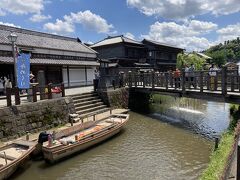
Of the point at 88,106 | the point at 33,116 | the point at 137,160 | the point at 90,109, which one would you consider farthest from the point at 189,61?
the point at 137,160

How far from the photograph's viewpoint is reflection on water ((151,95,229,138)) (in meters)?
14.7

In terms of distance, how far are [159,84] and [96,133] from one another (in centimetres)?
878

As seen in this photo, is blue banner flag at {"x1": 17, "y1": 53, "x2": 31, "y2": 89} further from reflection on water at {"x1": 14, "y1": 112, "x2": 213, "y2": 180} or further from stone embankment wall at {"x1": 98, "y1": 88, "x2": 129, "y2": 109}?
stone embankment wall at {"x1": 98, "y1": 88, "x2": 129, "y2": 109}

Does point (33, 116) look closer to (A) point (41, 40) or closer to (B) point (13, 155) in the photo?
(B) point (13, 155)

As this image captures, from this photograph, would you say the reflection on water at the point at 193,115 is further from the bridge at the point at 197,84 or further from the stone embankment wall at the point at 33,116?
the stone embankment wall at the point at 33,116

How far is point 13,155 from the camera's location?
29.9 ft

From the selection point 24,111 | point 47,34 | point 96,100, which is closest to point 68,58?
point 47,34

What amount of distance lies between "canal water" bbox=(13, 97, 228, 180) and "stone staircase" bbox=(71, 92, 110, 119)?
3398 mm

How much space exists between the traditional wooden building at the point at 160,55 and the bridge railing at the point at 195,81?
22601 millimetres

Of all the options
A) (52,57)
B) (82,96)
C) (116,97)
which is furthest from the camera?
(52,57)

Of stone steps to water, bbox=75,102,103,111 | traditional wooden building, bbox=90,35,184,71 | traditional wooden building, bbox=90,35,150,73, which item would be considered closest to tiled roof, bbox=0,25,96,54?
traditional wooden building, bbox=90,35,184,71

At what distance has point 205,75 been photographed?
46.6ft

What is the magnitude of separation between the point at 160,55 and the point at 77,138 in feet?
123

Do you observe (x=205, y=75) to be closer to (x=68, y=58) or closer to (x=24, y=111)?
(x=24, y=111)
